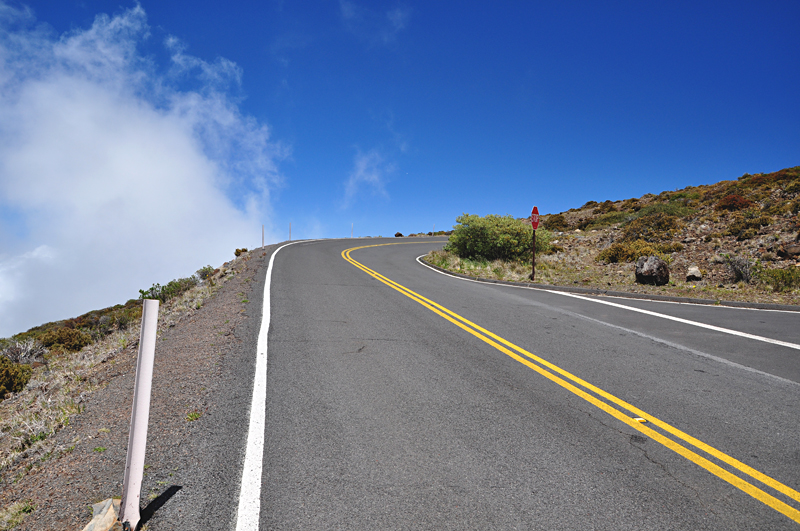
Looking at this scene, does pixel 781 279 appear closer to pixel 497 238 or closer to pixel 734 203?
pixel 497 238

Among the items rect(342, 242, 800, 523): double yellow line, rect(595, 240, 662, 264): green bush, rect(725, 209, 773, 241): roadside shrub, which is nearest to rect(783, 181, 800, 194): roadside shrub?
rect(725, 209, 773, 241): roadside shrub

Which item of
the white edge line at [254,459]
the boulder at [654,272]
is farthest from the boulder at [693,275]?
the white edge line at [254,459]

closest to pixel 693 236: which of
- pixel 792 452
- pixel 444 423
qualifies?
pixel 792 452

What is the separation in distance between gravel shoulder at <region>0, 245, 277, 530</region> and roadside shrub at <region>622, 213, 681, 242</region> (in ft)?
70.2

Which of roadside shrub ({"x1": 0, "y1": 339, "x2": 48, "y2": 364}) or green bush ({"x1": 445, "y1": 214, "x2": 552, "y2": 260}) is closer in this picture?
roadside shrub ({"x1": 0, "y1": 339, "x2": 48, "y2": 364})

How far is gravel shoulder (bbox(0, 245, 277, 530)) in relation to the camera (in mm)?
2689

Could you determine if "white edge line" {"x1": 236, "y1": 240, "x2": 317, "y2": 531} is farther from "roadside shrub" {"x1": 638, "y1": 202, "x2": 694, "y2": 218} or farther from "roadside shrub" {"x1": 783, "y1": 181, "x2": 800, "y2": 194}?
"roadside shrub" {"x1": 783, "y1": 181, "x2": 800, "y2": 194}

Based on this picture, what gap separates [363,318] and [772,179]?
3165 centimetres

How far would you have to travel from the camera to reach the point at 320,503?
2689 mm

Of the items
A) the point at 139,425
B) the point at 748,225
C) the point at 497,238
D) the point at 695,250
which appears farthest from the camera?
the point at 497,238

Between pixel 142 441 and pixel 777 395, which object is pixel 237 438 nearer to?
pixel 142 441

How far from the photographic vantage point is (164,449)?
335 cm

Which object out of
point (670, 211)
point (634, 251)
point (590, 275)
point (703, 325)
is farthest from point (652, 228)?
point (703, 325)

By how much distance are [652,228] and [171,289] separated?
23.5 metres
